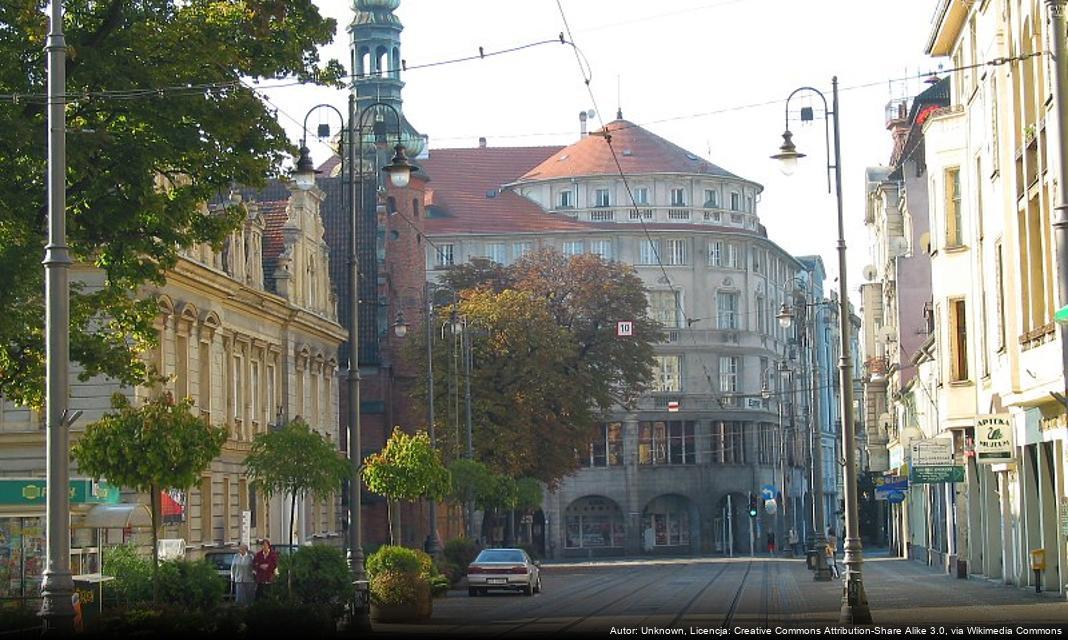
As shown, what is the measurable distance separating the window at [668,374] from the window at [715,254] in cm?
→ 617

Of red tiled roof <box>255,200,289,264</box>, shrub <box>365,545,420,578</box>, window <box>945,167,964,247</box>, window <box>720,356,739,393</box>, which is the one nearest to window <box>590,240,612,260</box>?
window <box>720,356,739,393</box>

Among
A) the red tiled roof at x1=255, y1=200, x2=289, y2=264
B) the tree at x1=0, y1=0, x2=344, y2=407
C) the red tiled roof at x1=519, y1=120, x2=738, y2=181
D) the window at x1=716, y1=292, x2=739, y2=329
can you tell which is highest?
the red tiled roof at x1=519, y1=120, x2=738, y2=181

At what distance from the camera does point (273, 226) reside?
61438mm

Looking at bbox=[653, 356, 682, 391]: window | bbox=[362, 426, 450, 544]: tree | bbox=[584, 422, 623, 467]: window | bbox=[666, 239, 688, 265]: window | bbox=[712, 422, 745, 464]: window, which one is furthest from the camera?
bbox=[666, 239, 688, 265]: window

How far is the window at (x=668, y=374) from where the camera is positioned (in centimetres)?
10731

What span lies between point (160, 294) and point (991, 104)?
64.5ft

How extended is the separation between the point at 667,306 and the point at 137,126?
82.0 metres

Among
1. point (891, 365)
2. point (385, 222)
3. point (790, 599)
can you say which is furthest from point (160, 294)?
point (891, 365)

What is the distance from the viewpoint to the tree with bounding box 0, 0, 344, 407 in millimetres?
27203

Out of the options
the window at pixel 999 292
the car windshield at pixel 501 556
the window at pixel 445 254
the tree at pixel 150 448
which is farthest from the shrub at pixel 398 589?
the window at pixel 445 254

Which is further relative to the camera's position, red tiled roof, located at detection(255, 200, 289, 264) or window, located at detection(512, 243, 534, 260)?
window, located at detection(512, 243, 534, 260)

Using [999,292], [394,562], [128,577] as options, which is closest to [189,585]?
[128,577]

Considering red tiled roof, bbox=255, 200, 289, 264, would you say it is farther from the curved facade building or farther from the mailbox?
the curved facade building

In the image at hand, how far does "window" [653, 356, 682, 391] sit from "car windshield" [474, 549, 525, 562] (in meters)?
60.7
